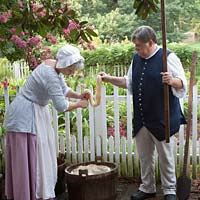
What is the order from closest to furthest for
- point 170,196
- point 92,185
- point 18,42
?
point 92,185
point 170,196
point 18,42

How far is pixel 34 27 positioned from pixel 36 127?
1.14 metres

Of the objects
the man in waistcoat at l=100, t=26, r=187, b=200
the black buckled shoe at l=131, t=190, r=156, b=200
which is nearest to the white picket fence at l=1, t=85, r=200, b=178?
the black buckled shoe at l=131, t=190, r=156, b=200

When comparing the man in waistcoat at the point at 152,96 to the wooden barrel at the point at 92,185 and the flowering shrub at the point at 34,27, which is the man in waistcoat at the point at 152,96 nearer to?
the wooden barrel at the point at 92,185

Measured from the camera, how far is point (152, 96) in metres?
3.70

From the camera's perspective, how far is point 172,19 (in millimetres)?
14195

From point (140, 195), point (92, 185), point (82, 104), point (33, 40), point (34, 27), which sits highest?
point (33, 40)

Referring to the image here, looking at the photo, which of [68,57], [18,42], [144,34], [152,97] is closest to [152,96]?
[152,97]

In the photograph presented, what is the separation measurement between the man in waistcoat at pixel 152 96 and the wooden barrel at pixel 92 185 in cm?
39

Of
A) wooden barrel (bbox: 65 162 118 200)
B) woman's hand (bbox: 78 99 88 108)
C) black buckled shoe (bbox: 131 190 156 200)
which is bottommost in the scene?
black buckled shoe (bbox: 131 190 156 200)

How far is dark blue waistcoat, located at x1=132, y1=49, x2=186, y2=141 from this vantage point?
367 cm

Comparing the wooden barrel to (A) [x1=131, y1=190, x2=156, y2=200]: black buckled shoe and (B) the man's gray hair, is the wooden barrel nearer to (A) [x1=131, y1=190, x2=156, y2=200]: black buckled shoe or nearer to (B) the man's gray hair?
(A) [x1=131, y1=190, x2=156, y2=200]: black buckled shoe

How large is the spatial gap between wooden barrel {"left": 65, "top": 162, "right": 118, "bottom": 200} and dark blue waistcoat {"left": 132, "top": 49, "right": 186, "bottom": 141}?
581mm

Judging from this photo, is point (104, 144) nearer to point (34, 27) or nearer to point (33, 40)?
point (33, 40)

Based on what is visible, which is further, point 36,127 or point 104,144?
point 104,144
